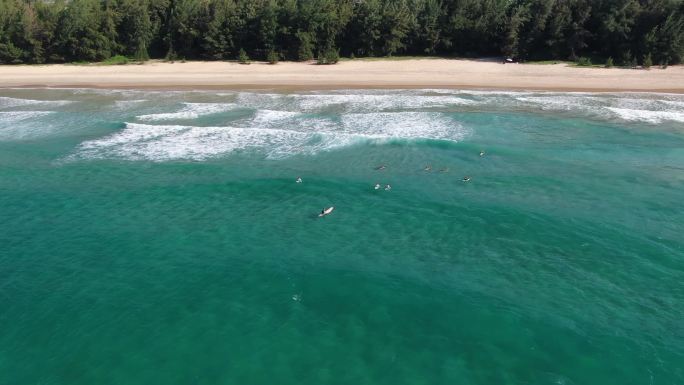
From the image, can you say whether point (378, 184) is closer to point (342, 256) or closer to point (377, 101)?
point (342, 256)

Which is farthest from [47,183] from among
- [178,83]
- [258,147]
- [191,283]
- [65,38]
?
[65,38]

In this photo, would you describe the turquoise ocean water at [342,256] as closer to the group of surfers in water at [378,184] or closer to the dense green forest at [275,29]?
the group of surfers in water at [378,184]

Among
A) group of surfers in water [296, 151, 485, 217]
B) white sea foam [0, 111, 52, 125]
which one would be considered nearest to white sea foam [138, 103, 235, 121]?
white sea foam [0, 111, 52, 125]

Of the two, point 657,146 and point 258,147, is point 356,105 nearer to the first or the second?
point 258,147

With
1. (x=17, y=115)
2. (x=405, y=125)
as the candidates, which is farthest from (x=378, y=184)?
(x=17, y=115)

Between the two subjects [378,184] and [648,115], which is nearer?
[378,184]

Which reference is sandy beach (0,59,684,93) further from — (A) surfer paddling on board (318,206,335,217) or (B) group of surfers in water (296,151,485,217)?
(A) surfer paddling on board (318,206,335,217)
